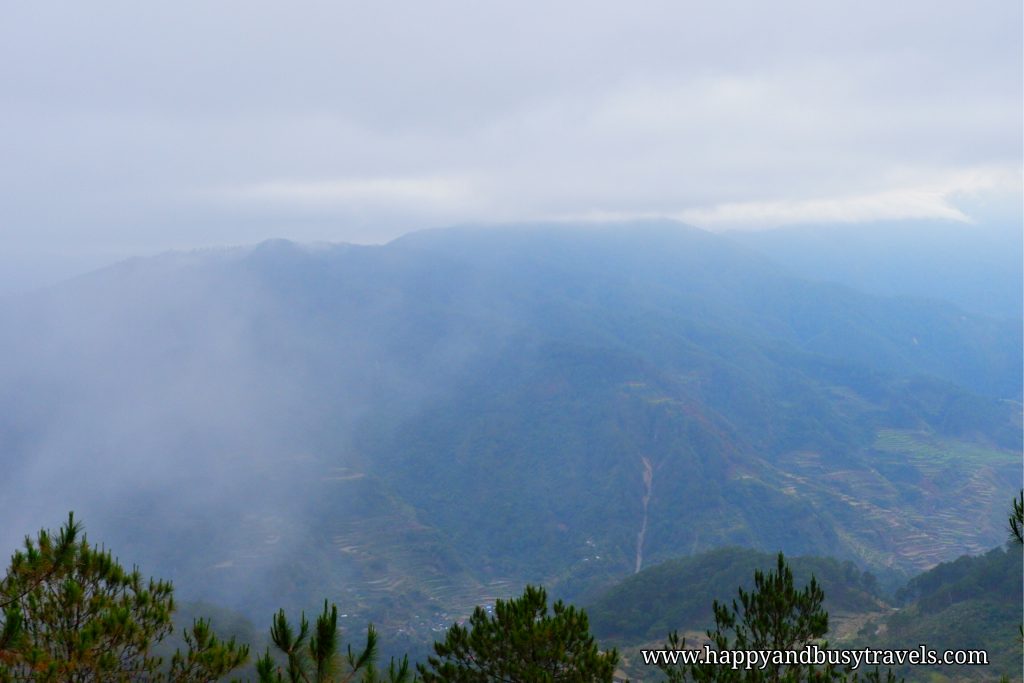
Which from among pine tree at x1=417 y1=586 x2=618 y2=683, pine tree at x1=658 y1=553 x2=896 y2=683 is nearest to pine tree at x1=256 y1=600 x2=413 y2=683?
pine tree at x1=417 y1=586 x2=618 y2=683

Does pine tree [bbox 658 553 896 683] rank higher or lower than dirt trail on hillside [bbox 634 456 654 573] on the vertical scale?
lower

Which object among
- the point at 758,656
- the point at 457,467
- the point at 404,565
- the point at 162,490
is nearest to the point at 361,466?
the point at 457,467

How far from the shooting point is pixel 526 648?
14.3 m

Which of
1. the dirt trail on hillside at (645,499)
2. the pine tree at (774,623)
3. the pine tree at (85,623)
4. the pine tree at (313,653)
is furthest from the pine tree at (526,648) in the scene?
the dirt trail on hillside at (645,499)

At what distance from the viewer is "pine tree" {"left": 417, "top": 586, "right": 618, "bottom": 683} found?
14047 millimetres

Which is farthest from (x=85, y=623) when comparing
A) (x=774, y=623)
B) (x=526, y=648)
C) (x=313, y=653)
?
(x=774, y=623)

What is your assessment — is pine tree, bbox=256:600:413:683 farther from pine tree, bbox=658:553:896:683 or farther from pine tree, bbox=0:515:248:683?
pine tree, bbox=658:553:896:683

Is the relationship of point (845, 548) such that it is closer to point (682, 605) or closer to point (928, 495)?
point (928, 495)

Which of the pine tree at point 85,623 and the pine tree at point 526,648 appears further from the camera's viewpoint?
the pine tree at point 526,648

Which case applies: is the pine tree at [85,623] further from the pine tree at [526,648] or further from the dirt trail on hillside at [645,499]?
the dirt trail on hillside at [645,499]

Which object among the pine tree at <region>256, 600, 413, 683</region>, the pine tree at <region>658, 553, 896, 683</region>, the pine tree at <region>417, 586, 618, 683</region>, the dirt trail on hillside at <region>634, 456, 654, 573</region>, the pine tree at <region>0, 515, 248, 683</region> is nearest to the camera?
the pine tree at <region>0, 515, 248, 683</region>

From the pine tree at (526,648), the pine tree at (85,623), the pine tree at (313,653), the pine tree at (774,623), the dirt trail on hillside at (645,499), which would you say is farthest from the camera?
the dirt trail on hillside at (645,499)

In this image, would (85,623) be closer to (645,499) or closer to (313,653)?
(313,653)

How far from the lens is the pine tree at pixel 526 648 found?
46.1 ft
